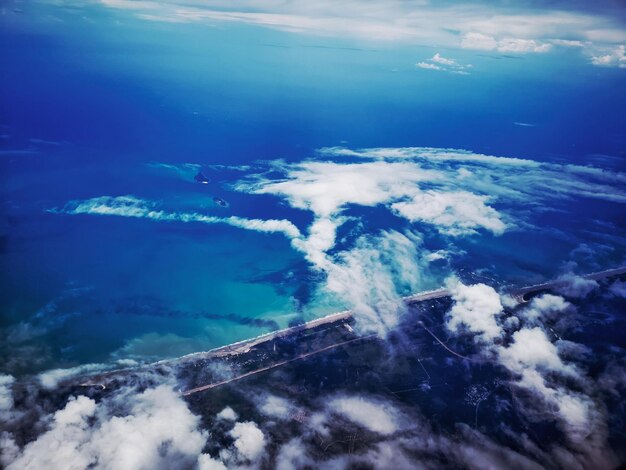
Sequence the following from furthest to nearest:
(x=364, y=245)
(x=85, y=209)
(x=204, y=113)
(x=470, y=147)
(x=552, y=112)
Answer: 1. (x=552, y=112)
2. (x=204, y=113)
3. (x=470, y=147)
4. (x=85, y=209)
5. (x=364, y=245)

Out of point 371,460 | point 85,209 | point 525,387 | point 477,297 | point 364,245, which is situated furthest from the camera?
point 85,209

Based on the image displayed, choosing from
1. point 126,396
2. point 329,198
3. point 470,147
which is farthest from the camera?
point 470,147

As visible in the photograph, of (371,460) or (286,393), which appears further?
(286,393)

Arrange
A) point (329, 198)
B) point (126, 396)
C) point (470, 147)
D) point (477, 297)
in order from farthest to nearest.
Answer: point (470, 147) < point (329, 198) < point (477, 297) < point (126, 396)

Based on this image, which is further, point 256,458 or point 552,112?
point 552,112

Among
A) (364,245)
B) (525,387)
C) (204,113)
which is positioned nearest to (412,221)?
(364,245)

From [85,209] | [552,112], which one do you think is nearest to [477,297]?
[85,209]

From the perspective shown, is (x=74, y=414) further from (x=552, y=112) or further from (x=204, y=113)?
(x=552, y=112)

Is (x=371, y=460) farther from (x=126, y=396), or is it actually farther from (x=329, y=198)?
(x=329, y=198)

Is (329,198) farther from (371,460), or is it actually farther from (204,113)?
(204,113)
